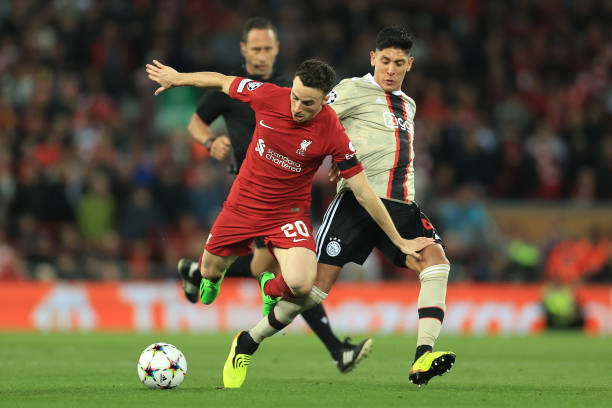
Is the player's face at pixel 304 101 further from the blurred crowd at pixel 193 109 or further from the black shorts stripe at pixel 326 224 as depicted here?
the blurred crowd at pixel 193 109

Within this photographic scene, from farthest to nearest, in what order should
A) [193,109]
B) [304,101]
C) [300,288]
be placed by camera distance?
1. [193,109]
2. [300,288]
3. [304,101]

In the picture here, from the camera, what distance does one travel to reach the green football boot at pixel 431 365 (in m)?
6.95

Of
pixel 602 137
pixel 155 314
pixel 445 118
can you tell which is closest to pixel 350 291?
pixel 155 314

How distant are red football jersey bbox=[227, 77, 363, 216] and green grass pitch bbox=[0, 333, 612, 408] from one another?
4.52 ft

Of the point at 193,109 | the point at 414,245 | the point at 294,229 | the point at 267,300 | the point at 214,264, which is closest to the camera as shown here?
the point at 414,245

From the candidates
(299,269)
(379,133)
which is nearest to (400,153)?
(379,133)

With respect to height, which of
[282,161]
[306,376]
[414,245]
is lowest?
[306,376]

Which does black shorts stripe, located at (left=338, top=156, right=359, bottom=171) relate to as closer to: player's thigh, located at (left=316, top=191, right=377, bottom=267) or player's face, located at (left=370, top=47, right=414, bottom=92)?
player's thigh, located at (left=316, top=191, right=377, bottom=267)

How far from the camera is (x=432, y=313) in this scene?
7477mm

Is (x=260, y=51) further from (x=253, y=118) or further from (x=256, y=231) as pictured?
(x=256, y=231)

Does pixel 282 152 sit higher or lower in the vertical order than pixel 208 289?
higher

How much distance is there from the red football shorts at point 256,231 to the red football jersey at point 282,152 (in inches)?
2.6

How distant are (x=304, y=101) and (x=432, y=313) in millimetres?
1766

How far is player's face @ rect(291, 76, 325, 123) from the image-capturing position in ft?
23.3
